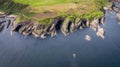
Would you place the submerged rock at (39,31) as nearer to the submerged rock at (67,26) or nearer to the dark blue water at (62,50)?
the dark blue water at (62,50)

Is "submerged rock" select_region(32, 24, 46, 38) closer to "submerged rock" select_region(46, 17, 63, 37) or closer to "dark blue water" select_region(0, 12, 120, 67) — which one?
"submerged rock" select_region(46, 17, 63, 37)

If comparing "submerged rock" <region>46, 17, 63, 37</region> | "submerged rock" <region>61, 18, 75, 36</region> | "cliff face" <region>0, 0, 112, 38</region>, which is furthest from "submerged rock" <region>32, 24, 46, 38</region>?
"submerged rock" <region>61, 18, 75, 36</region>

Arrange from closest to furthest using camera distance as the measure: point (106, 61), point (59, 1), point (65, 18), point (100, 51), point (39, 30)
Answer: point (106, 61)
point (100, 51)
point (39, 30)
point (65, 18)
point (59, 1)

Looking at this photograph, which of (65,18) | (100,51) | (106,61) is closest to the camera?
(106,61)

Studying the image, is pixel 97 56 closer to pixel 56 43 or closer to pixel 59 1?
pixel 56 43

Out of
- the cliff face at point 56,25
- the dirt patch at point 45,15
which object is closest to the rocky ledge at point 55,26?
the cliff face at point 56,25

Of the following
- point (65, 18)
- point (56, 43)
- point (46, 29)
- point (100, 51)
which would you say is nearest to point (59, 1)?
point (65, 18)
